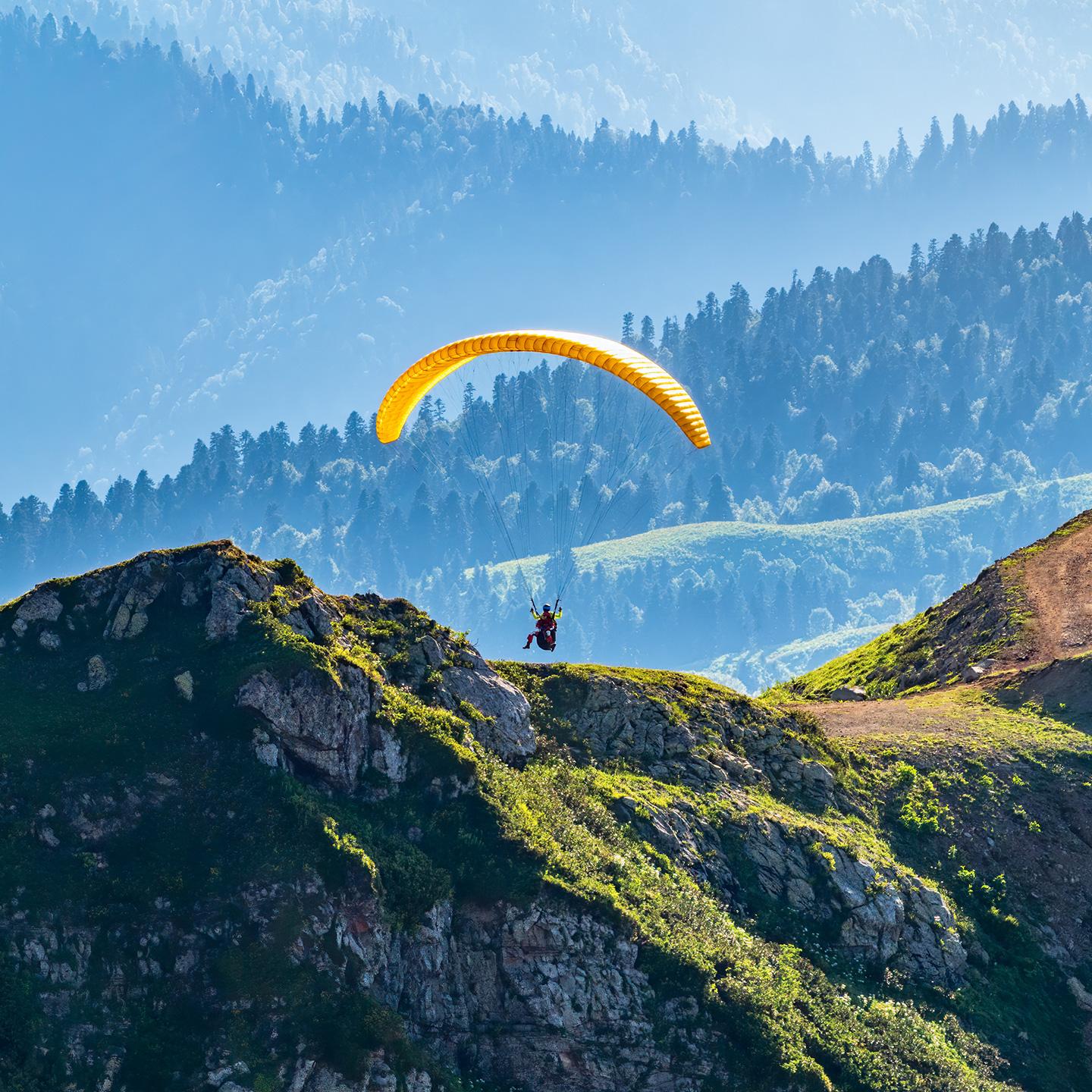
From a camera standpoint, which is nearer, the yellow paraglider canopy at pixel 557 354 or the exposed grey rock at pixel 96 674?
the exposed grey rock at pixel 96 674

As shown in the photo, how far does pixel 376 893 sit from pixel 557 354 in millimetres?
20161

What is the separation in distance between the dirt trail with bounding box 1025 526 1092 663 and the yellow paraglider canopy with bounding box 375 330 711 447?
93.1 ft

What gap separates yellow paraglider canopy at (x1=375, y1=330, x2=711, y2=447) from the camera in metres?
50.7

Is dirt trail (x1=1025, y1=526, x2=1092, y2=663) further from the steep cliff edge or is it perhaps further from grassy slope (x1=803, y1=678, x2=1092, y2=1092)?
the steep cliff edge

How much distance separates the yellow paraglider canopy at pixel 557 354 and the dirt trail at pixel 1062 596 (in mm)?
28370

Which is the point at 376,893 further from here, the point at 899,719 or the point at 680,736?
the point at 899,719

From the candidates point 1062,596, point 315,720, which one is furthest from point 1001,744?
point 315,720

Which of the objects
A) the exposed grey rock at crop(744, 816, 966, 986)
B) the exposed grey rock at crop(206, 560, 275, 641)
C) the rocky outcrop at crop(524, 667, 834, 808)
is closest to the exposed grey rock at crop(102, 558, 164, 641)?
the exposed grey rock at crop(206, 560, 275, 641)

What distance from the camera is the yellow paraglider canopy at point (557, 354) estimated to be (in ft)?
166

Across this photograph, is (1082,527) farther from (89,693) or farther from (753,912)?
(89,693)

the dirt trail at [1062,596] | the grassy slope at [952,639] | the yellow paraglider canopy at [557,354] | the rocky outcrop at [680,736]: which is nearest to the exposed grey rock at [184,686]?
the yellow paraglider canopy at [557,354]

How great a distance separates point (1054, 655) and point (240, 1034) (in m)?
46.6

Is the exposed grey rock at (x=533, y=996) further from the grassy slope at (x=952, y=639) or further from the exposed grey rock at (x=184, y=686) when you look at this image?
the grassy slope at (x=952, y=639)

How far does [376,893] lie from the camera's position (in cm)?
4131
